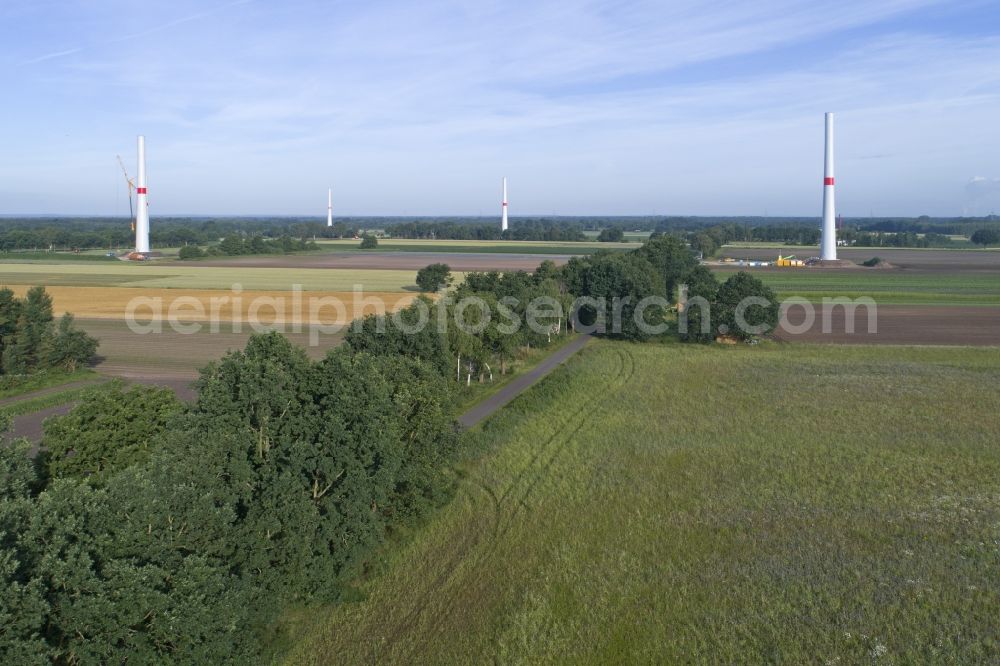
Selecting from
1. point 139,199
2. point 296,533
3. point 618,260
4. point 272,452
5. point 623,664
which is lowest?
point 623,664

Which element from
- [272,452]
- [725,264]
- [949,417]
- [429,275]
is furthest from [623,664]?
[725,264]

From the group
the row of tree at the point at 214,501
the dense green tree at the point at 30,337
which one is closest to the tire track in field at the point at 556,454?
the row of tree at the point at 214,501

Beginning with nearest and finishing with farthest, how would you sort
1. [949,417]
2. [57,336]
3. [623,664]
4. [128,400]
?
[623,664], [128,400], [949,417], [57,336]

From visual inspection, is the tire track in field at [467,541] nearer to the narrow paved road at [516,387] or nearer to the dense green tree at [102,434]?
the narrow paved road at [516,387]

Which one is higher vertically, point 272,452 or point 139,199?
point 139,199

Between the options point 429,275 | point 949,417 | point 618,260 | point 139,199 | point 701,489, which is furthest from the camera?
point 139,199

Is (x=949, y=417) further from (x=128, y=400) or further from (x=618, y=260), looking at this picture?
(x=618, y=260)

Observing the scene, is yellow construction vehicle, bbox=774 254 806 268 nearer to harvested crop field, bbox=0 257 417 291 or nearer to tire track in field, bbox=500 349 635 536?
harvested crop field, bbox=0 257 417 291

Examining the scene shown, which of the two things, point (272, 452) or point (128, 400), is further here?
point (128, 400)
